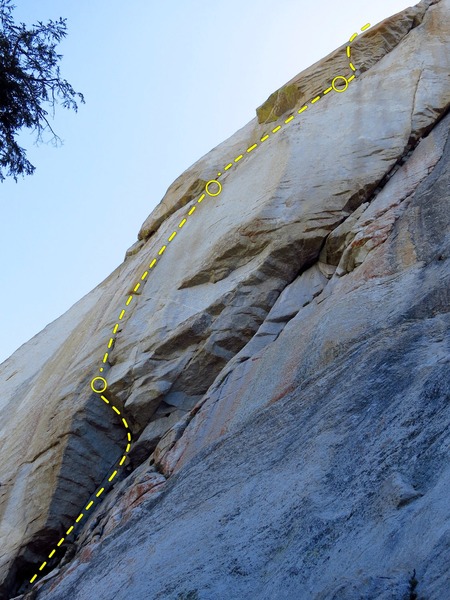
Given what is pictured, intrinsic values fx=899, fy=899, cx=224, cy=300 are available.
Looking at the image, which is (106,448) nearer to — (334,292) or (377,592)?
(334,292)

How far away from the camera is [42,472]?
12.6m

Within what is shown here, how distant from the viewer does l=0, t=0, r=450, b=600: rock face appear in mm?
7021

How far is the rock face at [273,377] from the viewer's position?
7021 mm

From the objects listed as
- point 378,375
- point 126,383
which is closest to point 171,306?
point 126,383

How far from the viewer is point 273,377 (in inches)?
399

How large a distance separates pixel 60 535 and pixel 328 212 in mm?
5880
